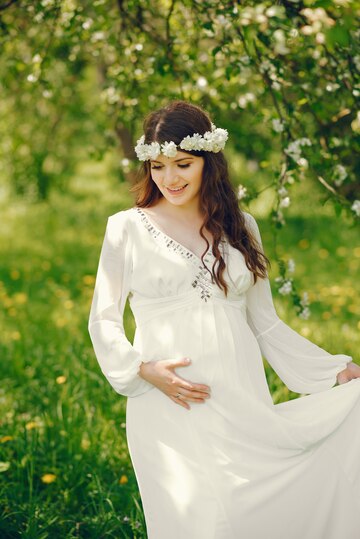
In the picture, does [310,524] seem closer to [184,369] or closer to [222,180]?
[184,369]

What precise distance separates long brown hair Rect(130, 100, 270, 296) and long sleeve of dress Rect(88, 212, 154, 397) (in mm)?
252

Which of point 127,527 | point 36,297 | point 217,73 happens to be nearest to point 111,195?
point 36,297

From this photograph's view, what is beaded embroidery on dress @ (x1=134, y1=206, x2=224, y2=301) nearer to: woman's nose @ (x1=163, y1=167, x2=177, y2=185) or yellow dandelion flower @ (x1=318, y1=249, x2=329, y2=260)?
woman's nose @ (x1=163, y1=167, x2=177, y2=185)

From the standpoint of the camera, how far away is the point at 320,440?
7.59ft

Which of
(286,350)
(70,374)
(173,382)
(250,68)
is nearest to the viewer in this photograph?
(173,382)

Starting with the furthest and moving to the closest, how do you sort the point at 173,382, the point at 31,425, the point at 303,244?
1. the point at 303,244
2. the point at 31,425
3. the point at 173,382

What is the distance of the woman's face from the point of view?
2.44m

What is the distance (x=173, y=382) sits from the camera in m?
2.29

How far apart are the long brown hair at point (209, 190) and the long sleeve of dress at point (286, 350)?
9cm

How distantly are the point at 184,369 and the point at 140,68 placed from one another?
2.22m

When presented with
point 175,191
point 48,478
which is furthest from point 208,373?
point 48,478

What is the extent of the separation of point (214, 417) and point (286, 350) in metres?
A: 0.50

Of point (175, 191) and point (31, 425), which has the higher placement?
point (175, 191)

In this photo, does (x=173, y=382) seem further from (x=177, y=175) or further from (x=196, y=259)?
(x=177, y=175)
